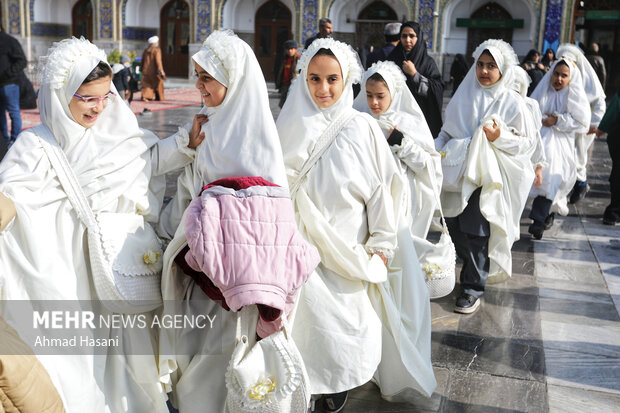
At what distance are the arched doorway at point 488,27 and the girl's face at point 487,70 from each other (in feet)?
56.8

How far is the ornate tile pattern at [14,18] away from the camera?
23328mm

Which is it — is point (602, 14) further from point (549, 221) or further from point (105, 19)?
point (549, 221)

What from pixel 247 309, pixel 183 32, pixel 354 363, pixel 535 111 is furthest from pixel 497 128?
pixel 183 32

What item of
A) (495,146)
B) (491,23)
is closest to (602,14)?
(491,23)

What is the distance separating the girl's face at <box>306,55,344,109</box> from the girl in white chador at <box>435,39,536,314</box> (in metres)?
1.41

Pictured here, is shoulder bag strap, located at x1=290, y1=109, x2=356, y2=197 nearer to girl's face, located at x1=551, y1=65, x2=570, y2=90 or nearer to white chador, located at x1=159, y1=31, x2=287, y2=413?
white chador, located at x1=159, y1=31, x2=287, y2=413

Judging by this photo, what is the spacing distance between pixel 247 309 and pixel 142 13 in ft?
75.9

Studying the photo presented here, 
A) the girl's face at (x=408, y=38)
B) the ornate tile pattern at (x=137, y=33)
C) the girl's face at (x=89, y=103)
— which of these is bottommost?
the girl's face at (x=89, y=103)

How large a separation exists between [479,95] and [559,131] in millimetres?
2053

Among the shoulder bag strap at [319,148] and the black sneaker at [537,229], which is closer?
the shoulder bag strap at [319,148]

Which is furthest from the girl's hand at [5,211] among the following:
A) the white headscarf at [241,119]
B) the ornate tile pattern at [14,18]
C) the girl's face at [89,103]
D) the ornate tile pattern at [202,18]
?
the ornate tile pattern at [14,18]

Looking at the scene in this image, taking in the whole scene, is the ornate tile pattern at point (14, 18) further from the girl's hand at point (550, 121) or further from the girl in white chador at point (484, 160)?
the girl in white chador at point (484, 160)

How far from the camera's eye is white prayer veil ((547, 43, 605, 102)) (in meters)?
6.02

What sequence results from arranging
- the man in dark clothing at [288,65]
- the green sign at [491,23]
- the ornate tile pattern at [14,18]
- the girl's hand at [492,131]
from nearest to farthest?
1. the girl's hand at [492,131]
2. the man in dark clothing at [288,65]
3. the green sign at [491,23]
4. the ornate tile pattern at [14,18]
